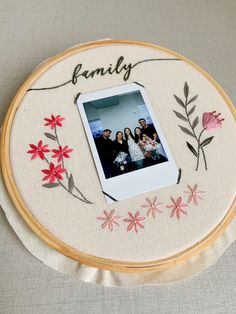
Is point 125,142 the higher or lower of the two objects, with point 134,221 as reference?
higher

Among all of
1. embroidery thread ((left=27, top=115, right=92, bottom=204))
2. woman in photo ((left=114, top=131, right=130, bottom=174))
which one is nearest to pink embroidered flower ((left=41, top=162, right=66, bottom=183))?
embroidery thread ((left=27, top=115, right=92, bottom=204))

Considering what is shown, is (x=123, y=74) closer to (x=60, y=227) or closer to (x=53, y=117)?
(x=53, y=117)

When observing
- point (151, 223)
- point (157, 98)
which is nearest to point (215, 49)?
point (157, 98)

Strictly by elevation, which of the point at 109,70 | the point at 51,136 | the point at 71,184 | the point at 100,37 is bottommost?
the point at 71,184

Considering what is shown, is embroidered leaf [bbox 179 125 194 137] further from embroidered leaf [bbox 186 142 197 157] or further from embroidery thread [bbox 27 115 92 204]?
embroidery thread [bbox 27 115 92 204]

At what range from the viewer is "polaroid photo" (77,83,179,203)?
2.07 feet

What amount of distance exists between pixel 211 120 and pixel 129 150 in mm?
203

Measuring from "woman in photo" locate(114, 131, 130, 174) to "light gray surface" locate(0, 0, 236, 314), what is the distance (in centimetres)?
23

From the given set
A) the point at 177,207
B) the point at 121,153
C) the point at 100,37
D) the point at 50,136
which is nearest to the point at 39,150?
the point at 50,136

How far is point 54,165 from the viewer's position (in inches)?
25.0

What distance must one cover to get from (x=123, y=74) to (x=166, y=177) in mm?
280

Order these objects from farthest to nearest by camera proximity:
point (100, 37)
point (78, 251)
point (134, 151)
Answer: point (100, 37), point (134, 151), point (78, 251)

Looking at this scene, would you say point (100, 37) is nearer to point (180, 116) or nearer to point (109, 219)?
point (180, 116)

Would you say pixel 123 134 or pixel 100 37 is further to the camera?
pixel 100 37
